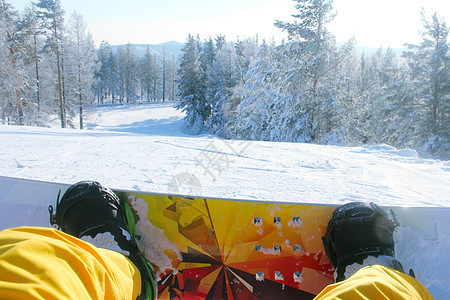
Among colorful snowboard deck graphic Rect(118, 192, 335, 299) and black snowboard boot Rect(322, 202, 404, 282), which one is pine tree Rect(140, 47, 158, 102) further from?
black snowboard boot Rect(322, 202, 404, 282)

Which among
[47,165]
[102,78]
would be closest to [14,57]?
[47,165]

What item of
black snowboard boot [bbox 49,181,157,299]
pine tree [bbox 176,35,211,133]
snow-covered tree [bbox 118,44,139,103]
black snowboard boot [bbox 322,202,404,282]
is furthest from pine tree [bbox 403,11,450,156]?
snow-covered tree [bbox 118,44,139,103]

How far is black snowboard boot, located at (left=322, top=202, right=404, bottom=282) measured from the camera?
1.39m

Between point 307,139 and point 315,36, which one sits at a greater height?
point 315,36

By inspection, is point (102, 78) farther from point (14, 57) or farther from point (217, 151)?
point (217, 151)

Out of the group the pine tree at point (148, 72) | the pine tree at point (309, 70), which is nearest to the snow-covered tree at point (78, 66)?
the pine tree at point (309, 70)

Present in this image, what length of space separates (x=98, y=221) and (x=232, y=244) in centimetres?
81

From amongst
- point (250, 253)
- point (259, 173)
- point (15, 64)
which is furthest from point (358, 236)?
point (15, 64)

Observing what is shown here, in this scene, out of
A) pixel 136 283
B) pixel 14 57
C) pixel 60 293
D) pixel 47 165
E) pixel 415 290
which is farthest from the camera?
pixel 14 57

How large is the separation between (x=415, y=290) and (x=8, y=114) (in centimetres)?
2343

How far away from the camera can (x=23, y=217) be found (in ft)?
5.60

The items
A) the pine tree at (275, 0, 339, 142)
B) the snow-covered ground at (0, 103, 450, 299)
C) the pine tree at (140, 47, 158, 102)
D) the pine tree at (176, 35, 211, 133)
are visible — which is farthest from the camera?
the pine tree at (140, 47, 158, 102)

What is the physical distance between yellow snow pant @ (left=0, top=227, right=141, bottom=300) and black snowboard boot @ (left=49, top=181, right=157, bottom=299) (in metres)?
0.45

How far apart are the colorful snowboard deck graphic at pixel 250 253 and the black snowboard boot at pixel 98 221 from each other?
25 cm
